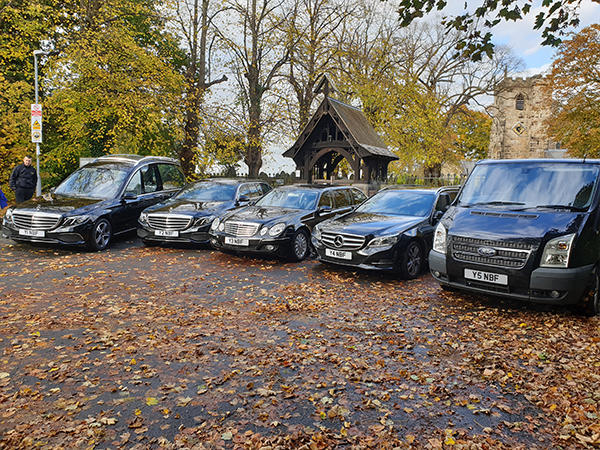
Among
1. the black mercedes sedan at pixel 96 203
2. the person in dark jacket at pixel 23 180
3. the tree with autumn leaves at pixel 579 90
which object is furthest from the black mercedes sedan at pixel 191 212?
the tree with autumn leaves at pixel 579 90

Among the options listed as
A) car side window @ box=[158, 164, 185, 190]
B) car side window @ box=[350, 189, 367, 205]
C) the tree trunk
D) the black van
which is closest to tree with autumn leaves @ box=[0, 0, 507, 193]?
the tree trunk

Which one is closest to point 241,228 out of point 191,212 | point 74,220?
point 191,212

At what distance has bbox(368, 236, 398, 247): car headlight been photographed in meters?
8.16

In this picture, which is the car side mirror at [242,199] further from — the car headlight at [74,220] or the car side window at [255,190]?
the car headlight at [74,220]

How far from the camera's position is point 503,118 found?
50938 mm

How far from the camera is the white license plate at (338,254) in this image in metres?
8.37

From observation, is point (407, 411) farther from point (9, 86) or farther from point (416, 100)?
point (416, 100)

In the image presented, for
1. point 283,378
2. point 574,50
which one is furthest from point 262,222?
point 574,50

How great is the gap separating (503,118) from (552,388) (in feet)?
175

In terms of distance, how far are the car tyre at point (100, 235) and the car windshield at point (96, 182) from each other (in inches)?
34.0

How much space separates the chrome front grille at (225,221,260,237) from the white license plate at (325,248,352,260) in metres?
1.85

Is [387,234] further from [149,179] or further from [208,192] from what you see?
[149,179]

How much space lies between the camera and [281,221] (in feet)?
32.1

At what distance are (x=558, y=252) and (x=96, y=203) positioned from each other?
9.98 m
